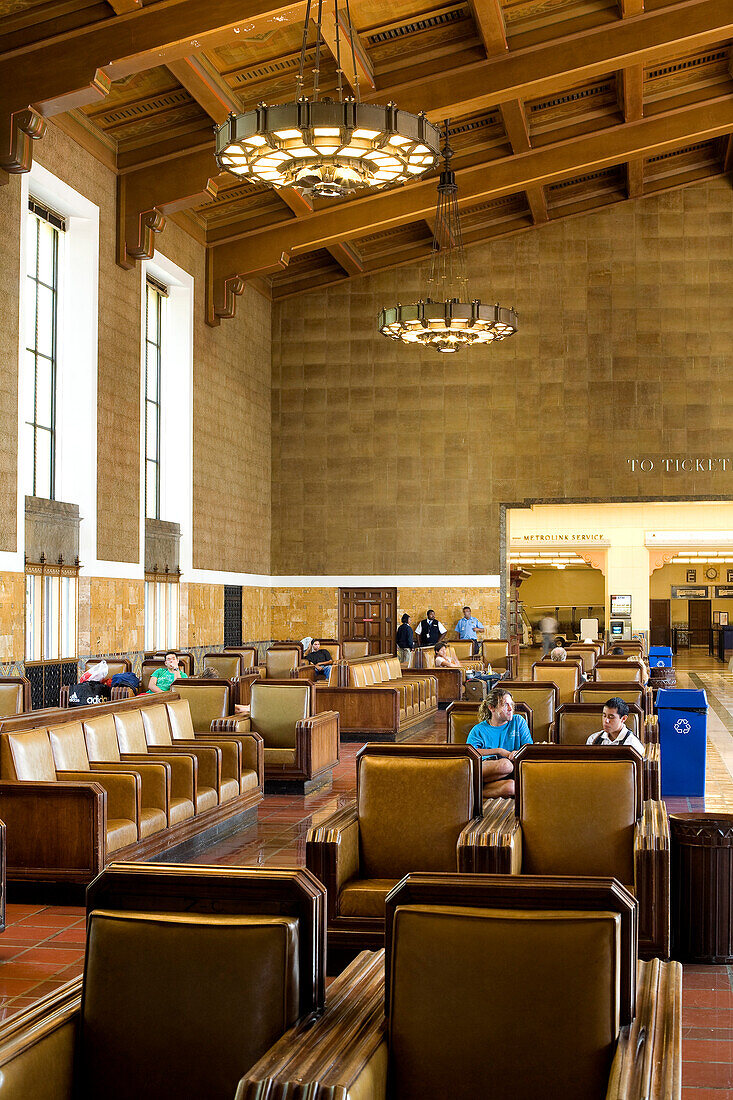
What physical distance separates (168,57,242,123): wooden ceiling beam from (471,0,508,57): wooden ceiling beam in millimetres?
3529

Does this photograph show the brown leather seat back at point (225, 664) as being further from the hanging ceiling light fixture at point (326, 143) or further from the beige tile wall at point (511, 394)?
the beige tile wall at point (511, 394)

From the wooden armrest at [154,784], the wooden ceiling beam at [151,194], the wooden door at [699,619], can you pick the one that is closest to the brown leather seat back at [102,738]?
the wooden armrest at [154,784]

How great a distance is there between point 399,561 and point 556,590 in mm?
17844

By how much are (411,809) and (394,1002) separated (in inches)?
105

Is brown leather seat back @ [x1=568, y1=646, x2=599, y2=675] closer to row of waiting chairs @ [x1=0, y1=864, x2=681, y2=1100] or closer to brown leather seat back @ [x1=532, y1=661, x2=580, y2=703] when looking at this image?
brown leather seat back @ [x1=532, y1=661, x2=580, y2=703]

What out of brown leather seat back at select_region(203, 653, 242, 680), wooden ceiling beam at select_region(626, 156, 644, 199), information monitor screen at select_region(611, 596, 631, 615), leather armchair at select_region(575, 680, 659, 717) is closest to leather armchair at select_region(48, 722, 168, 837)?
leather armchair at select_region(575, 680, 659, 717)

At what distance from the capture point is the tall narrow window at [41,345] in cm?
1515

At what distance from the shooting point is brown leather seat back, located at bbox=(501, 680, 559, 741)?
883 cm

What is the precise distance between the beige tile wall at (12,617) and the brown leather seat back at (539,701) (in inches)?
288

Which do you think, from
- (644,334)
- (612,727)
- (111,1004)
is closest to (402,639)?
(644,334)

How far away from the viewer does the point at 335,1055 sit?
1.97 meters

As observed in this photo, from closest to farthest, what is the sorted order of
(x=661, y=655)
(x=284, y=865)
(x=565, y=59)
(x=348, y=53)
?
(x=284, y=865) < (x=348, y=53) < (x=565, y=59) < (x=661, y=655)

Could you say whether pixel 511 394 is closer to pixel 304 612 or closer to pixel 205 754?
pixel 304 612

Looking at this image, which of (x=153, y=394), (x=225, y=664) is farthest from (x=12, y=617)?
(x=153, y=394)
